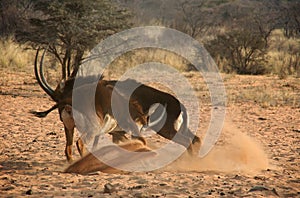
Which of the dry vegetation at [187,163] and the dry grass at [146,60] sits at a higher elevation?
the dry grass at [146,60]

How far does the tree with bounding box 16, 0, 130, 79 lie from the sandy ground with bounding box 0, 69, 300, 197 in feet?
7.44

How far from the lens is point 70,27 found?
12375 millimetres

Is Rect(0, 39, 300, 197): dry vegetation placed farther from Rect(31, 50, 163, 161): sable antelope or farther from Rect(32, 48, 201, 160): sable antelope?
Rect(31, 50, 163, 161): sable antelope

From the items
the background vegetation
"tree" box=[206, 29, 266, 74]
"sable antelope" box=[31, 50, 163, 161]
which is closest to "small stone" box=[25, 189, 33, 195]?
"sable antelope" box=[31, 50, 163, 161]

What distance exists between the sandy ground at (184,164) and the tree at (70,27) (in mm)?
2268

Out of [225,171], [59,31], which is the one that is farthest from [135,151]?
Result: [59,31]

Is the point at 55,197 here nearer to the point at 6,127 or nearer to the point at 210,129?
the point at 6,127

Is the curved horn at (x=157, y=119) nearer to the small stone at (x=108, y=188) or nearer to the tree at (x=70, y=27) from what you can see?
the small stone at (x=108, y=188)

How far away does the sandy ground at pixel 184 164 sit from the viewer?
4.51 metres

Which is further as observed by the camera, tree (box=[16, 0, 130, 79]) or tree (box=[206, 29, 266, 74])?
tree (box=[206, 29, 266, 74])

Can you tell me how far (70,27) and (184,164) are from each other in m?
7.59

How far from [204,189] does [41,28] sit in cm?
900

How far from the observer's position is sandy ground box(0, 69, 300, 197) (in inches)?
177

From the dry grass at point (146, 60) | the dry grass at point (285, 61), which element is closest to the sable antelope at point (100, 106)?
the dry grass at point (146, 60)
